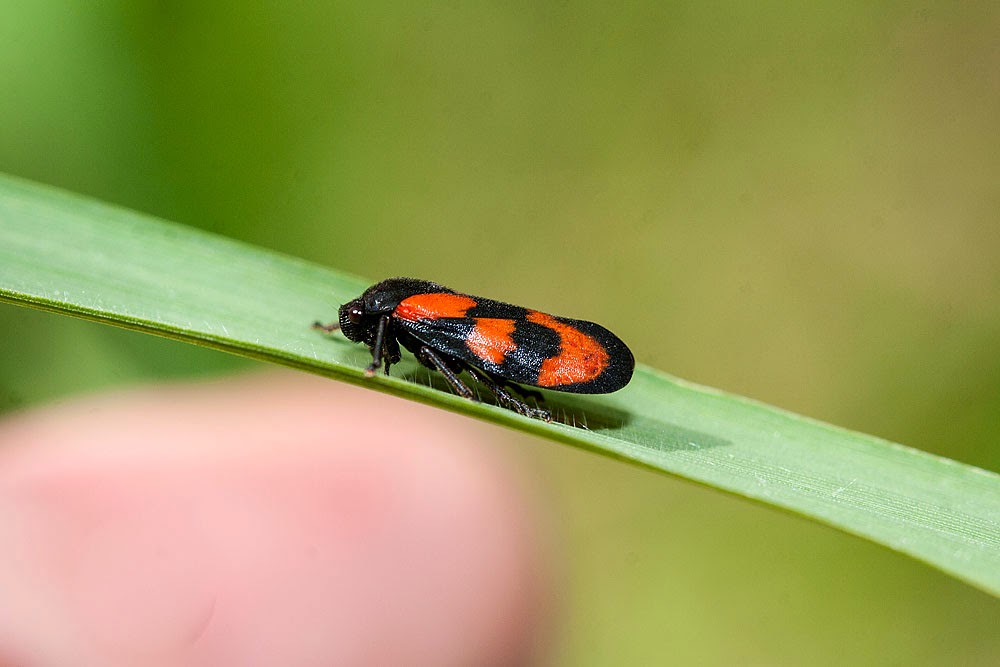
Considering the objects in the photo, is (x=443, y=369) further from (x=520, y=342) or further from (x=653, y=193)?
(x=653, y=193)

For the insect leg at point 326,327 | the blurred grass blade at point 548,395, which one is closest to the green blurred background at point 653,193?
the insect leg at point 326,327

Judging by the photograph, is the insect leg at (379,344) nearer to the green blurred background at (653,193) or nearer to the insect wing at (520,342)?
the insect wing at (520,342)

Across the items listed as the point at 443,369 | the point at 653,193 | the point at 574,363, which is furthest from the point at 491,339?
the point at 653,193

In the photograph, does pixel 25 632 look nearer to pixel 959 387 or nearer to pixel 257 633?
pixel 257 633

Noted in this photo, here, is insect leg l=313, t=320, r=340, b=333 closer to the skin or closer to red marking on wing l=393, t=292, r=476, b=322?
red marking on wing l=393, t=292, r=476, b=322

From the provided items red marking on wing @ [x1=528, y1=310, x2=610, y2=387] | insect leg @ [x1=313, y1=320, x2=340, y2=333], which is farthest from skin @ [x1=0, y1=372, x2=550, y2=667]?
red marking on wing @ [x1=528, y1=310, x2=610, y2=387]

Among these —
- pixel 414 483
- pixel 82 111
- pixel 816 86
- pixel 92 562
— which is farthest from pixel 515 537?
pixel 816 86
